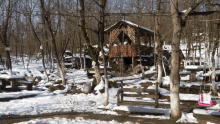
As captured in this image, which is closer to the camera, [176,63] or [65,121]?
[176,63]

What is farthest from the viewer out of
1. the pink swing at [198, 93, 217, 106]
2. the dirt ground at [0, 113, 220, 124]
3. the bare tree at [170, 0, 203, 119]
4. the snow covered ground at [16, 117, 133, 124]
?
the snow covered ground at [16, 117, 133, 124]

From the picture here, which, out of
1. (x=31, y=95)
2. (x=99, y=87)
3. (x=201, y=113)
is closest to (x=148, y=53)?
(x=99, y=87)

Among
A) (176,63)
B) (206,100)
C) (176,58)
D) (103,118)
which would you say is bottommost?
(103,118)

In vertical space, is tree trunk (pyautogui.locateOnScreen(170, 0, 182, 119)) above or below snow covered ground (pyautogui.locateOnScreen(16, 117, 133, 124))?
above

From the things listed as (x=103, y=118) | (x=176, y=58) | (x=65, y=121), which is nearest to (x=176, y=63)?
(x=176, y=58)

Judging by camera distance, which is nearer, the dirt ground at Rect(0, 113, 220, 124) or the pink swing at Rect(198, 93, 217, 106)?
the pink swing at Rect(198, 93, 217, 106)

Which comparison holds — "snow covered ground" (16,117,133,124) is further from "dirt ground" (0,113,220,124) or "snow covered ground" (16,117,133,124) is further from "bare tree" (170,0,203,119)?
"bare tree" (170,0,203,119)

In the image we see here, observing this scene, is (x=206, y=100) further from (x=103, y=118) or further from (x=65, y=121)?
(x=65, y=121)

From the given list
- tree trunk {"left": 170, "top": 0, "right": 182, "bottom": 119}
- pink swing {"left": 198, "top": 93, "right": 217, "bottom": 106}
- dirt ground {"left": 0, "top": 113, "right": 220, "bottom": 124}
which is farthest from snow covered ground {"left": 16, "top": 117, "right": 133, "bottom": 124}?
pink swing {"left": 198, "top": 93, "right": 217, "bottom": 106}

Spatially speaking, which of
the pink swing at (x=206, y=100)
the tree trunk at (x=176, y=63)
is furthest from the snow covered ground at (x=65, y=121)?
the pink swing at (x=206, y=100)

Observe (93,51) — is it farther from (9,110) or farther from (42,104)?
(9,110)

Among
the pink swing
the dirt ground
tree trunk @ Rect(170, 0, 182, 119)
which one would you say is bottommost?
the dirt ground

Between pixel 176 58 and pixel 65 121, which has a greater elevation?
pixel 176 58

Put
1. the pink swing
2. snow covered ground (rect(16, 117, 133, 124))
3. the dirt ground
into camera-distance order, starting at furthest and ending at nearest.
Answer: snow covered ground (rect(16, 117, 133, 124))
the dirt ground
the pink swing
